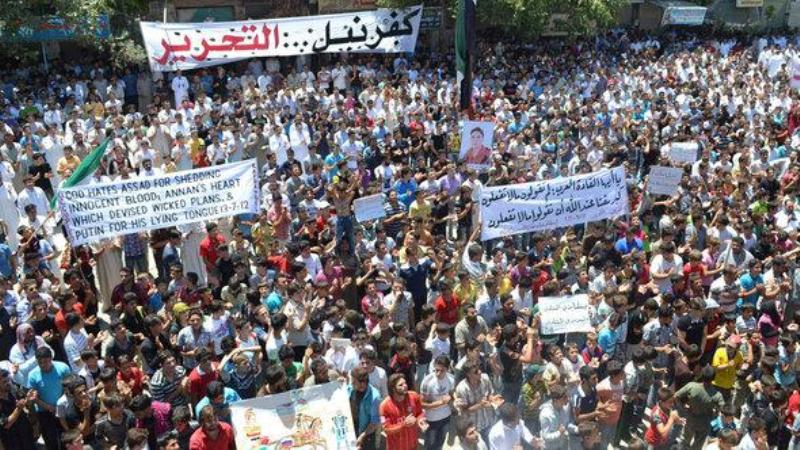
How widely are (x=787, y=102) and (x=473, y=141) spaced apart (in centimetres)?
1043

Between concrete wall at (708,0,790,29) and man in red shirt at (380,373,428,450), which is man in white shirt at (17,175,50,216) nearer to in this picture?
man in red shirt at (380,373,428,450)

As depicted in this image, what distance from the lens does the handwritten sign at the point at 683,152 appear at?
14688mm

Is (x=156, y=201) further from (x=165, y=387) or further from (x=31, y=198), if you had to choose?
(x=165, y=387)

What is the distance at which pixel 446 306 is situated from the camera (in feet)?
28.2

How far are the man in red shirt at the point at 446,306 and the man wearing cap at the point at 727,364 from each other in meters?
2.65

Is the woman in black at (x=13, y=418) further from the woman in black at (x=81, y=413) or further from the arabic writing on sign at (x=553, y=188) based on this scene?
the arabic writing on sign at (x=553, y=188)

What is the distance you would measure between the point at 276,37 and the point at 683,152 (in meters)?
11.4

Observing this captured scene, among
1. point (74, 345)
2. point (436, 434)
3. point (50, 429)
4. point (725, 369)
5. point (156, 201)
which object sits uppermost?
point (156, 201)

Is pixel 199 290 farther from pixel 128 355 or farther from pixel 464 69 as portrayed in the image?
pixel 464 69

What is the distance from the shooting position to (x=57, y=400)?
7.08 m

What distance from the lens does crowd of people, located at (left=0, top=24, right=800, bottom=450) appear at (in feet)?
23.0

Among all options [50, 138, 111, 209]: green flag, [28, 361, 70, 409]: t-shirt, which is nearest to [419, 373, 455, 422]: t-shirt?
[28, 361, 70, 409]: t-shirt

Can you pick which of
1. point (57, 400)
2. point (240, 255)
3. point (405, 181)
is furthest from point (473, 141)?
point (57, 400)

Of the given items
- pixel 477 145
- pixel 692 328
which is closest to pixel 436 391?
pixel 692 328
